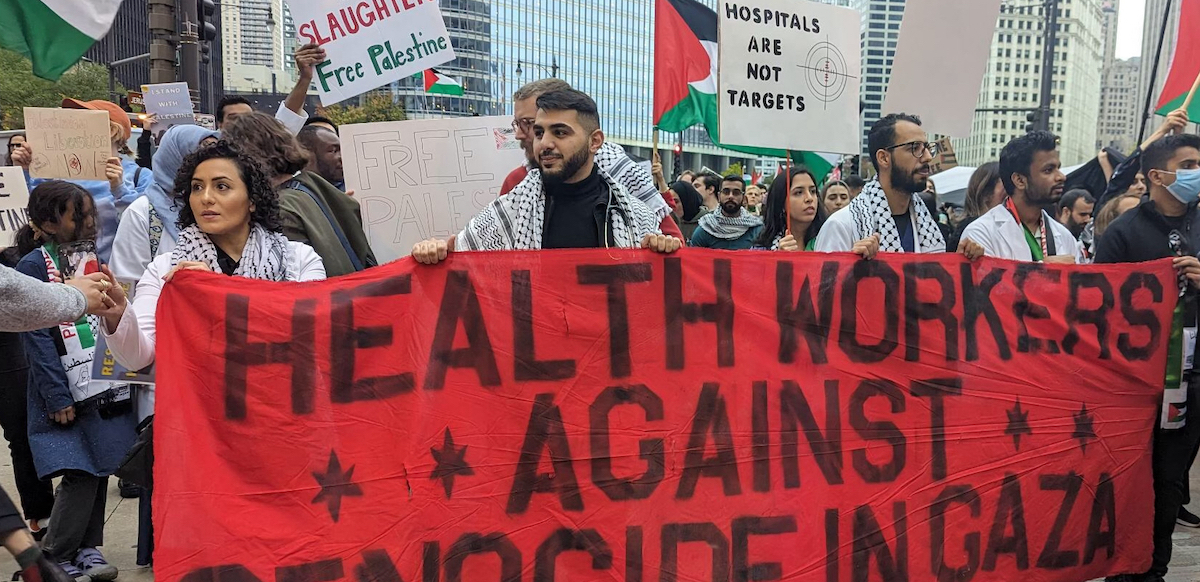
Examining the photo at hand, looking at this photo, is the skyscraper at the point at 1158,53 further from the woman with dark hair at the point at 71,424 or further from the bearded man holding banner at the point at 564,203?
the woman with dark hair at the point at 71,424

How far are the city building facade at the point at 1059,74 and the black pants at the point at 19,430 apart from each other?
4920cm

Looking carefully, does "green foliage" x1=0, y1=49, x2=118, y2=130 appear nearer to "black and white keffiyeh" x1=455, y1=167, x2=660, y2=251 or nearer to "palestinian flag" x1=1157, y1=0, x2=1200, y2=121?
"palestinian flag" x1=1157, y1=0, x2=1200, y2=121

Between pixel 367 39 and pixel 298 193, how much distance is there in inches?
54.9

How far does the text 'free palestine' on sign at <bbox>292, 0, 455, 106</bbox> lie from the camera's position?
5.11 m

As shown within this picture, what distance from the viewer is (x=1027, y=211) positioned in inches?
178

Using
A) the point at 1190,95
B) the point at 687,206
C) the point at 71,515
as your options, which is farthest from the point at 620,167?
the point at 687,206

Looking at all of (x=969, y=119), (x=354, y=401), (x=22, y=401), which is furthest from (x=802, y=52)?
(x=22, y=401)

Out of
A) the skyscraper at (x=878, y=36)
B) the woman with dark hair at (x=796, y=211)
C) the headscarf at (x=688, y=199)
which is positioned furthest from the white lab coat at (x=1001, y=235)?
the skyscraper at (x=878, y=36)

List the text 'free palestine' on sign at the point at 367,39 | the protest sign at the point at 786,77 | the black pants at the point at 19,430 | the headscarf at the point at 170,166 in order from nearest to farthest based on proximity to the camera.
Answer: the headscarf at the point at 170,166
the protest sign at the point at 786,77
the black pants at the point at 19,430
the text 'free palestine' on sign at the point at 367,39

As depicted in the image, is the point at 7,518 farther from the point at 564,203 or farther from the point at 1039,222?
the point at 1039,222

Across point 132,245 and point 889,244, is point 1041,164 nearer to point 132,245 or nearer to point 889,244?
point 889,244

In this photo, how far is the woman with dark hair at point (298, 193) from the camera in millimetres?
3863

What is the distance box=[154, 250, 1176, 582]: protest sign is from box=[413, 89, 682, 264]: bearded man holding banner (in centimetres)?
21

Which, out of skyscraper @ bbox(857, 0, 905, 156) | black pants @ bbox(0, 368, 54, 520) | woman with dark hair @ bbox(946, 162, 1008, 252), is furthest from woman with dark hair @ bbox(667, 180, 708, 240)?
skyscraper @ bbox(857, 0, 905, 156)
